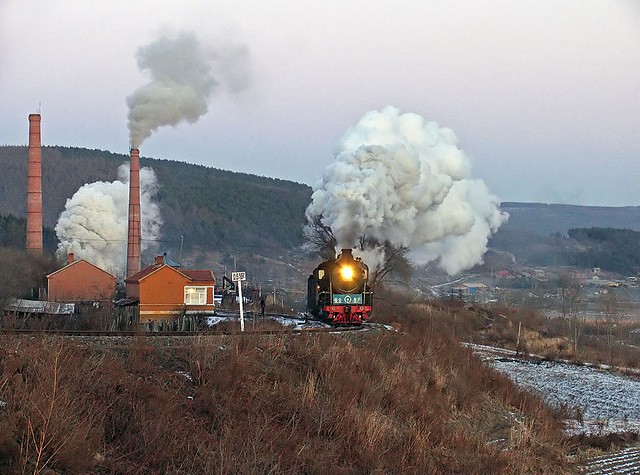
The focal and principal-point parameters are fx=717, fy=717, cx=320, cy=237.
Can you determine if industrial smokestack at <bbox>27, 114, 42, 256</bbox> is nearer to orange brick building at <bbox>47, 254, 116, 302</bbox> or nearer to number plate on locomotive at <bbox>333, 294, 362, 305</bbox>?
orange brick building at <bbox>47, 254, 116, 302</bbox>

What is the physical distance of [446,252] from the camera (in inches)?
1983

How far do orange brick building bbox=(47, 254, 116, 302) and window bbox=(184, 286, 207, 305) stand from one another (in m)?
11.9

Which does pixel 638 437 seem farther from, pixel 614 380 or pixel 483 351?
pixel 483 351

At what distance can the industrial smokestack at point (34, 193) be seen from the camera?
59.1 metres

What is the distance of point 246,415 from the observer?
1210cm

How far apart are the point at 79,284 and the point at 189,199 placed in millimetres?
98988

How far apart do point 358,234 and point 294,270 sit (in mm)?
87726

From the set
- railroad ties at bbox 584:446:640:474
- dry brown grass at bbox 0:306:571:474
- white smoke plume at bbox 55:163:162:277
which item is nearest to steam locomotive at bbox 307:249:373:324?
dry brown grass at bbox 0:306:571:474

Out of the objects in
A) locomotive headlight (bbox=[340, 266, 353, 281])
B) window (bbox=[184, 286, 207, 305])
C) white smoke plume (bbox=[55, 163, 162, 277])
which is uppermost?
white smoke plume (bbox=[55, 163, 162, 277])

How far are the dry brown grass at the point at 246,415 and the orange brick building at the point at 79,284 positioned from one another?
125ft

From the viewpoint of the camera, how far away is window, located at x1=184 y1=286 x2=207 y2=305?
42938 millimetres

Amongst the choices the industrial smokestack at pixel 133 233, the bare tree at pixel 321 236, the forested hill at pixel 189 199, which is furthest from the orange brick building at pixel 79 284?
the forested hill at pixel 189 199

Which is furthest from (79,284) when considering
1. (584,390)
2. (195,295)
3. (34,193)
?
(584,390)

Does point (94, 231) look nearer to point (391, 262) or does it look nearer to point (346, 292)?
point (391, 262)
